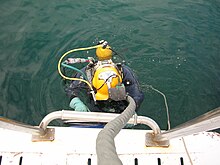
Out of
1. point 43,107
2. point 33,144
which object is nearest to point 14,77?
point 43,107

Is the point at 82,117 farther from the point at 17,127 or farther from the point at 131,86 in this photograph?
the point at 131,86

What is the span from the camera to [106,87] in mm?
2941

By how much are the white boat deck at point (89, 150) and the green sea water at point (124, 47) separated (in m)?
2.01

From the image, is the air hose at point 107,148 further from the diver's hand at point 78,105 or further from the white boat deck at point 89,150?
the diver's hand at point 78,105

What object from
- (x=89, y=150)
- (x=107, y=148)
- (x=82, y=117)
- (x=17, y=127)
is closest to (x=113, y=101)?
(x=82, y=117)

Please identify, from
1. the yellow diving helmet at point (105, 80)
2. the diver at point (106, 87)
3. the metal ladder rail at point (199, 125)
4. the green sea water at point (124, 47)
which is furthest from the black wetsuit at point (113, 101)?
the metal ladder rail at point (199, 125)

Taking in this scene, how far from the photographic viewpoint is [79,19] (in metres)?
5.33

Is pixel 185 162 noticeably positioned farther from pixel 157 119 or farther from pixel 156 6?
pixel 156 6

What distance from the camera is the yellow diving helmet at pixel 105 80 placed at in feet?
9.64

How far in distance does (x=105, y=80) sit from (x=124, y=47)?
78.7 inches

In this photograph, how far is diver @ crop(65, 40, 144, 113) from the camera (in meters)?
2.92

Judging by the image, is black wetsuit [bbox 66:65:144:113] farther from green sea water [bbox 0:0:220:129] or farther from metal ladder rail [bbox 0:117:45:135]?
metal ladder rail [bbox 0:117:45:135]

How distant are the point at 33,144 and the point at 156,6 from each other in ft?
16.2

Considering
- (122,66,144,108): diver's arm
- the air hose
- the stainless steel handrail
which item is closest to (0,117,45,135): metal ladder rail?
the stainless steel handrail
